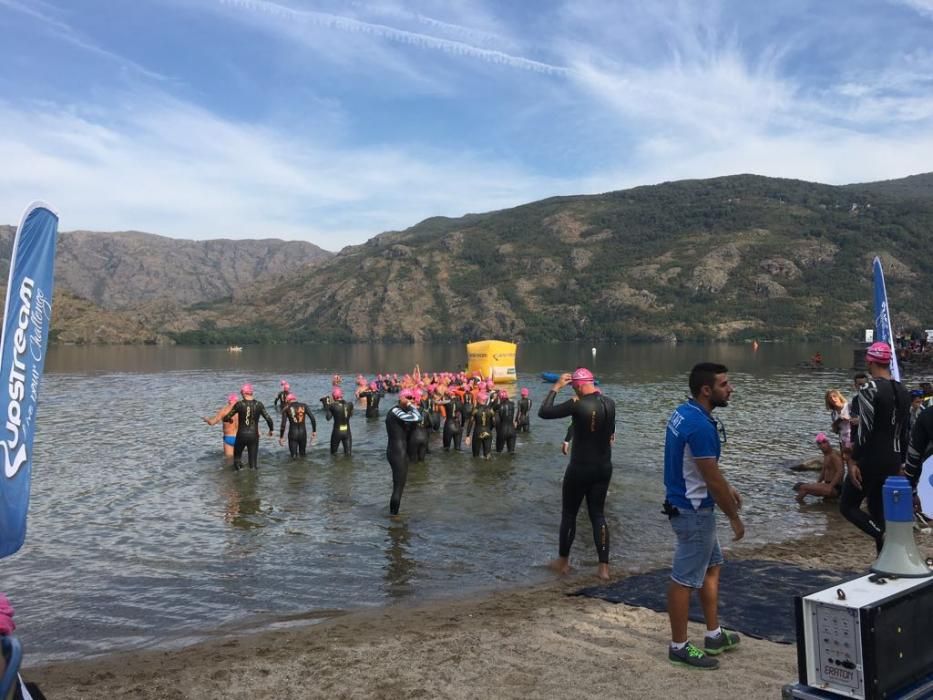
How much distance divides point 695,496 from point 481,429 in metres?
12.7

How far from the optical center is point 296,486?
47.3 ft

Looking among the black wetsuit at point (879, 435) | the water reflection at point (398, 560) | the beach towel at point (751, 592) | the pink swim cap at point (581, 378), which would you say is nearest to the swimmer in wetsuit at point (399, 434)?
the water reflection at point (398, 560)

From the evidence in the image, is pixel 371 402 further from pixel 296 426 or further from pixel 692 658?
pixel 692 658

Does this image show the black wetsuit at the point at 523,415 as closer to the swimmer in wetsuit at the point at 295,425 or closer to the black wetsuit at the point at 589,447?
the swimmer in wetsuit at the point at 295,425

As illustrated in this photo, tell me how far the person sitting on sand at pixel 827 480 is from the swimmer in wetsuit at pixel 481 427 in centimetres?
740

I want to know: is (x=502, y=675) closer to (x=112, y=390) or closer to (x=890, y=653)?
(x=890, y=653)

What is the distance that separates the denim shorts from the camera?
529 centimetres

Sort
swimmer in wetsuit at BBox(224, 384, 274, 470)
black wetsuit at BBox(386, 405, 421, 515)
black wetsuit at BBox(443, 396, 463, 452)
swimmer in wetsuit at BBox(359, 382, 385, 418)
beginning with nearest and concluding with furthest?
black wetsuit at BBox(386, 405, 421, 515) < swimmer in wetsuit at BBox(224, 384, 274, 470) < black wetsuit at BBox(443, 396, 463, 452) < swimmer in wetsuit at BBox(359, 382, 385, 418)

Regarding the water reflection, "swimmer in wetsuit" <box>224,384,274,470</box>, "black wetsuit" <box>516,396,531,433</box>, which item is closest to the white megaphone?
the water reflection

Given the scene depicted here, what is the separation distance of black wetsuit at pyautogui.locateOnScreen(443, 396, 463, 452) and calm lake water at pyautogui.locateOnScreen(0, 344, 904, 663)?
74 centimetres

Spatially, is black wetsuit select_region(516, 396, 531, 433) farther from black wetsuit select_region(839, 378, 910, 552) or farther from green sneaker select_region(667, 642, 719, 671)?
green sneaker select_region(667, 642, 719, 671)

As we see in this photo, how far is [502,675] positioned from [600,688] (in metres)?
0.78

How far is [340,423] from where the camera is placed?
18.1 m

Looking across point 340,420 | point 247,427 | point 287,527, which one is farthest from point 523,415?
point 287,527
